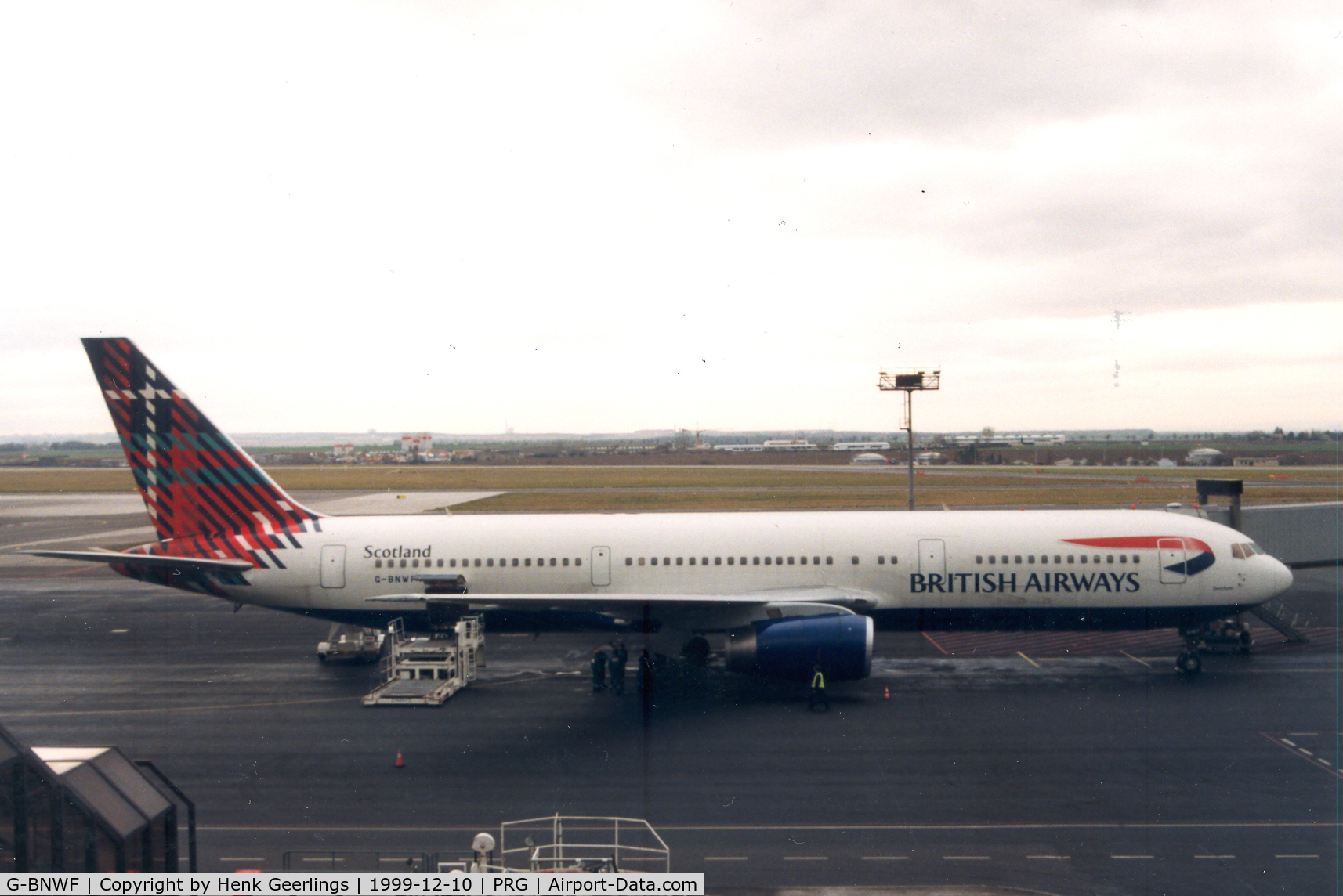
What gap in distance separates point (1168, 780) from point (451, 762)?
15.7m

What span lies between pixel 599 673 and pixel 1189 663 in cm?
1798

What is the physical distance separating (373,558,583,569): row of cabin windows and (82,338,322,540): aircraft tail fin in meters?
3.40

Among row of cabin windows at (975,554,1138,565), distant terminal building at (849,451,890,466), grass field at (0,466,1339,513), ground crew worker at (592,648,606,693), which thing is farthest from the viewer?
distant terminal building at (849,451,890,466)

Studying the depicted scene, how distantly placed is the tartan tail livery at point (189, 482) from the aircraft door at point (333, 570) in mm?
1193

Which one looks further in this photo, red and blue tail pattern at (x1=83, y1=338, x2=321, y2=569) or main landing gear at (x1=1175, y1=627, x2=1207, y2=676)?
red and blue tail pattern at (x1=83, y1=338, x2=321, y2=569)

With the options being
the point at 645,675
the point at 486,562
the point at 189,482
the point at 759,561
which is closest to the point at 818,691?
the point at 759,561

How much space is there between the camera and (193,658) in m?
28.6

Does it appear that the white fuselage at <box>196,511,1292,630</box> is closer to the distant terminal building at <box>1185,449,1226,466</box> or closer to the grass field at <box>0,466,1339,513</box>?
the grass field at <box>0,466,1339,513</box>

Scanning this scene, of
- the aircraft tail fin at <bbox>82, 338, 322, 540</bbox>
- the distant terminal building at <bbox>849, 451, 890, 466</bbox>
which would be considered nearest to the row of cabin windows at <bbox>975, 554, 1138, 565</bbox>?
the aircraft tail fin at <bbox>82, 338, 322, 540</bbox>

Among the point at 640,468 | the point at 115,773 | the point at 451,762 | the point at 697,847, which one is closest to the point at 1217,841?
the point at 697,847

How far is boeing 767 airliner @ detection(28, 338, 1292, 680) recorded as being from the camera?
987 inches

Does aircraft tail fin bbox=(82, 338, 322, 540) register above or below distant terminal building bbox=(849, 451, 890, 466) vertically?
above

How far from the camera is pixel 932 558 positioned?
25109 millimetres
